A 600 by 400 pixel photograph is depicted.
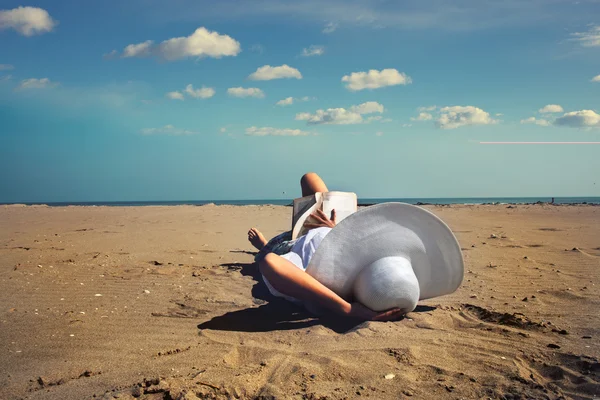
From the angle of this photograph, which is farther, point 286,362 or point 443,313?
point 443,313

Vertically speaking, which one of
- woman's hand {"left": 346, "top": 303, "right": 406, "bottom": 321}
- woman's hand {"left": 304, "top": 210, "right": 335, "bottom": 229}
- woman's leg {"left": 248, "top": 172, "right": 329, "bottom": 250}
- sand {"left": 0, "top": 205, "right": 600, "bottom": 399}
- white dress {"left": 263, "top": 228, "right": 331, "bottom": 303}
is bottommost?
sand {"left": 0, "top": 205, "right": 600, "bottom": 399}

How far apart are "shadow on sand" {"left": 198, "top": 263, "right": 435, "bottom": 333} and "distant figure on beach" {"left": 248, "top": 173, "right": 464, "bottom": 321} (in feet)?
0.40

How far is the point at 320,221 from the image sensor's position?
379 cm

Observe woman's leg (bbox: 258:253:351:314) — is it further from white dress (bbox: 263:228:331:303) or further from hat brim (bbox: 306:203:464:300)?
white dress (bbox: 263:228:331:303)

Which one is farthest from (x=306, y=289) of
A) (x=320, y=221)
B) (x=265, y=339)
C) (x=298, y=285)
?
(x=320, y=221)

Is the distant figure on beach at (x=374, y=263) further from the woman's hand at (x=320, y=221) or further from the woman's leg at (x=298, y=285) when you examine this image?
the woman's hand at (x=320, y=221)

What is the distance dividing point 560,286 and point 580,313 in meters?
0.94

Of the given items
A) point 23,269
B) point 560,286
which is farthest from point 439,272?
point 23,269

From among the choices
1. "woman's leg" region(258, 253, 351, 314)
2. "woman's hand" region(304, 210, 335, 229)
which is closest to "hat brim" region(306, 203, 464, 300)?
"woman's leg" region(258, 253, 351, 314)

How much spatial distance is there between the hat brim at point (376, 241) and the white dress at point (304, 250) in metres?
0.33

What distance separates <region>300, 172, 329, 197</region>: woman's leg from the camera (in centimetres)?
418

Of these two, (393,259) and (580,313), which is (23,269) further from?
(580,313)

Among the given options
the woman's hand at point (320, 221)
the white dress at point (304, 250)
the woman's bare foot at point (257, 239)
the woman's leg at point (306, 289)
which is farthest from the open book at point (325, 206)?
the woman's leg at point (306, 289)

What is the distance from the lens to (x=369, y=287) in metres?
2.92
